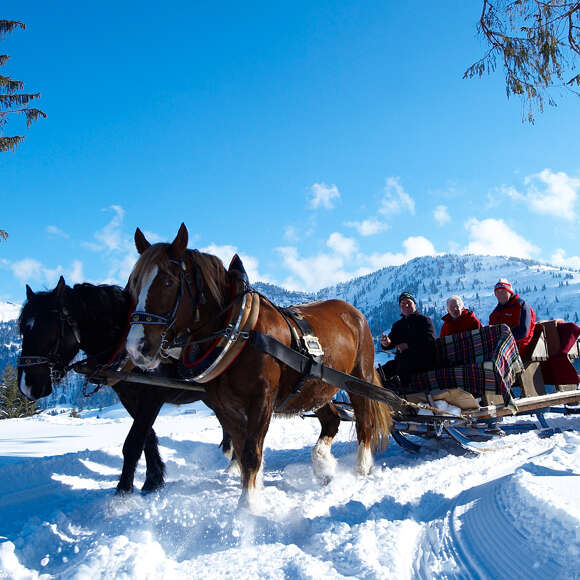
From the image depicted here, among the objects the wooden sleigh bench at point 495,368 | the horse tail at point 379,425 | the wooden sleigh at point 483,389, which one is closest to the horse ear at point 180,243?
the horse tail at point 379,425

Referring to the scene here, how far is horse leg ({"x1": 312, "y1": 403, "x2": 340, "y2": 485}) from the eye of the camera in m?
4.39

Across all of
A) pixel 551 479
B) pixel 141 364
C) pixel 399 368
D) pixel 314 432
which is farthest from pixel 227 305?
pixel 314 432

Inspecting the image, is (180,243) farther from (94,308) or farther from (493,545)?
(493,545)

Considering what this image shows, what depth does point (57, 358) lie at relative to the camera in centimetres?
379

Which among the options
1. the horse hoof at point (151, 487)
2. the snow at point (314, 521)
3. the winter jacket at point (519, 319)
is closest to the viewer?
the snow at point (314, 521)

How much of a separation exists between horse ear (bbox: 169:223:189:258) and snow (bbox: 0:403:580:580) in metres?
1.80

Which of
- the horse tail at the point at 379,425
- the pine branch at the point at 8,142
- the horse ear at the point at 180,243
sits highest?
the pine branch at the point at 8,142

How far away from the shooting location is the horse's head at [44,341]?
3.61m

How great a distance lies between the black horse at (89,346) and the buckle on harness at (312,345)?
133 centimetres

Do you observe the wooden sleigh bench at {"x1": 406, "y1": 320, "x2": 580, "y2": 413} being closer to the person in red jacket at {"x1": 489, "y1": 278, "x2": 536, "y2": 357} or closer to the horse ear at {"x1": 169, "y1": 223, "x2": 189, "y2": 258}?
the person in red jacket at {"x1": 489, "y1": 278, "x2": 536, "y2": 357}

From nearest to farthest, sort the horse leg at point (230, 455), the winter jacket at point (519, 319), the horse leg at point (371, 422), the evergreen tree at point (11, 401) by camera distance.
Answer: the horse leg at point (371, 422) → the horse leg at point (230, 455) → the winter jacket at point (519, 319) → the evergreen tree at point (11, 401)

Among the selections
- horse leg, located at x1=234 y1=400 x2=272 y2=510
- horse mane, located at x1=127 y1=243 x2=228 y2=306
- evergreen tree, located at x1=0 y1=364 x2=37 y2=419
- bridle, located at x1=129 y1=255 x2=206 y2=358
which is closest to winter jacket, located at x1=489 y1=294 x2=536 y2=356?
horse leg, located at x1=234 y1=400 x2=272 y2=510

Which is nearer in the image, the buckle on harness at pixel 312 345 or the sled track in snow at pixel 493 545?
the sled track in snow at pixel 493 545

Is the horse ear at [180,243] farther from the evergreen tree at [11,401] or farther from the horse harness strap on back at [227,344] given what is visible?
the evergreen tree at [11,401]
